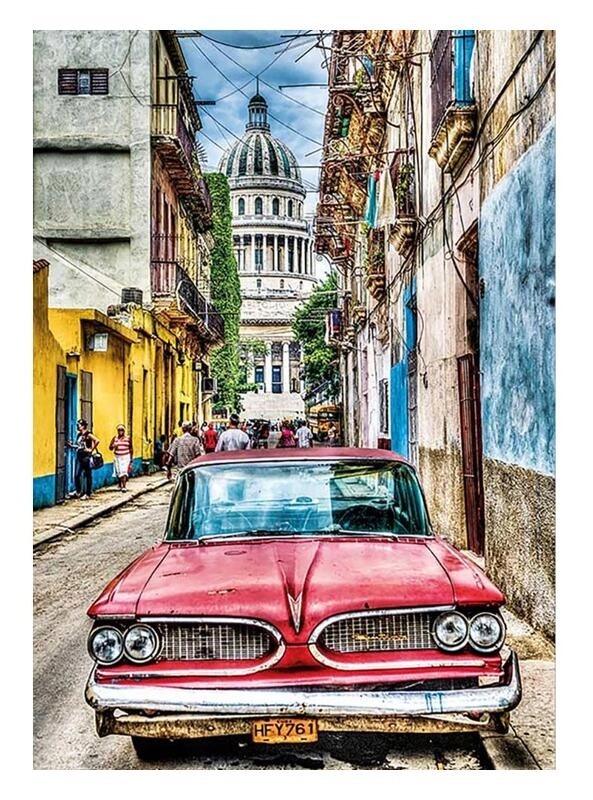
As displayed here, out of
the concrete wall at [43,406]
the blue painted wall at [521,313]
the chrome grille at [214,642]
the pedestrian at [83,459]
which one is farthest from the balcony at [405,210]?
the chrome grille at [214,642]

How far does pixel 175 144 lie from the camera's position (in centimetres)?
1906

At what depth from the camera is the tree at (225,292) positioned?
37.6 m

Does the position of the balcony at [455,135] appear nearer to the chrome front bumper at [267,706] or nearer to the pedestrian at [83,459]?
the chrome front bumper at [267,706]

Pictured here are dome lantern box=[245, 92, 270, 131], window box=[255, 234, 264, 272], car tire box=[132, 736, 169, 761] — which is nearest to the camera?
car tire box=[132, 736, 169, 761]

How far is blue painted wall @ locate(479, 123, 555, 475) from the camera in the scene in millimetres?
5312

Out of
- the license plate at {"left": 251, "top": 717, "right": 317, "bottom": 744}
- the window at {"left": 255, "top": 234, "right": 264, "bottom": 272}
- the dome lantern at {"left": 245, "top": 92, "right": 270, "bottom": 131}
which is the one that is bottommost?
the license plate at {"left": 251, "top": 717, "right": 317, "bottom": 744}

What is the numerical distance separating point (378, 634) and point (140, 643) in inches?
33.2

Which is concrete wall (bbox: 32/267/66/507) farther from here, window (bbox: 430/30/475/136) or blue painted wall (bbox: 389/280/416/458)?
window (bbox: 430/30/475/136)

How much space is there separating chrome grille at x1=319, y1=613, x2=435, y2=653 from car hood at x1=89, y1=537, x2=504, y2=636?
0.05 meters

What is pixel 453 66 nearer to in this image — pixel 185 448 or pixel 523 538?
pixel 523 538

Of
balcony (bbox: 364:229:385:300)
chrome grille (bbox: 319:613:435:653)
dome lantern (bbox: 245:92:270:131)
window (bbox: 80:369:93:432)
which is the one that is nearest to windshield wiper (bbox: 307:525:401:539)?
chrome grille (bbox: 319:613:435:653)

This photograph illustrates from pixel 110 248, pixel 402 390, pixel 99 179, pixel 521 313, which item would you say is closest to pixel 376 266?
pixel 402 390

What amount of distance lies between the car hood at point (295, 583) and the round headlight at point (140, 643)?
0.21 ft
